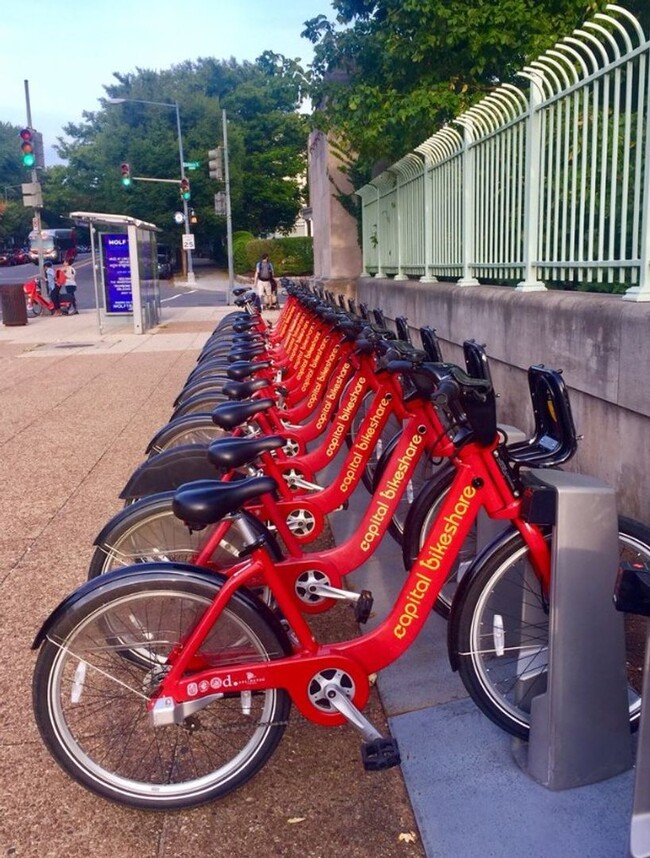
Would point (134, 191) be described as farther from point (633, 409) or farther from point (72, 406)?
point (633, 409)

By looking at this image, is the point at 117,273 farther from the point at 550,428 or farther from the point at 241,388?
the point at 550,428

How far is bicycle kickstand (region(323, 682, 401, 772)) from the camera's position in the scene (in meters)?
2.62

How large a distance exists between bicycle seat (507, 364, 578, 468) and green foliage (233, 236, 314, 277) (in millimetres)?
34447

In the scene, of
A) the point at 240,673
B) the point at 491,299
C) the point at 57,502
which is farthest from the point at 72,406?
the point at 240,673

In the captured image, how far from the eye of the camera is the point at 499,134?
231 inches

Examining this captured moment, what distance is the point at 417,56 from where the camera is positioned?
8.02 m

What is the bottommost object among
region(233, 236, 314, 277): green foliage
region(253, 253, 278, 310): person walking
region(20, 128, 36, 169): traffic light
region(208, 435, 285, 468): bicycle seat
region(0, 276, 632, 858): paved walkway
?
region(0, 276, 632, 858): paved walkway

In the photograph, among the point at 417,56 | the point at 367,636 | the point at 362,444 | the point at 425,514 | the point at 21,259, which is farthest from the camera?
the point at 21,259

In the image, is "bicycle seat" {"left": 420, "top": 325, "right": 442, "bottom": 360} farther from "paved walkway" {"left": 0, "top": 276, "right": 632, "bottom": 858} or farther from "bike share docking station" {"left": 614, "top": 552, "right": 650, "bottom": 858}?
"bike share docking station" {"left": 614, "top": 552, "right": 650, "bottom": 858}

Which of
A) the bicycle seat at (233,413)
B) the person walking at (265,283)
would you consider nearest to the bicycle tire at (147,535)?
the bicycle seat at (233,413)

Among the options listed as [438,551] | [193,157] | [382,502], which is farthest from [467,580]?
[193,157]

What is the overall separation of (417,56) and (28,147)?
585 inches

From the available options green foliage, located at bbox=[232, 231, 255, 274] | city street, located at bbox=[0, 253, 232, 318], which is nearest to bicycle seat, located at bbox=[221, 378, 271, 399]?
city street, located at bbox=[0, 253, 232, 318]

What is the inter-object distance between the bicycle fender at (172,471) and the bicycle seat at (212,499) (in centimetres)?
130
